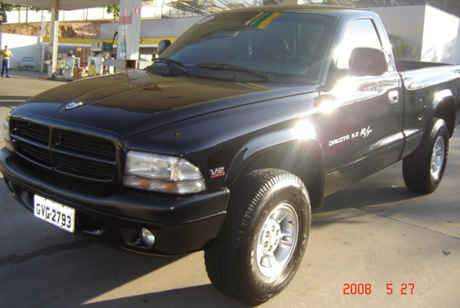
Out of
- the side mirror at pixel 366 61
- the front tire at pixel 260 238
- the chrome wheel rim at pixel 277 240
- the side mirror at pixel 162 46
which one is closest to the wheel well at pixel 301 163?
the front tire at pixel 260 238

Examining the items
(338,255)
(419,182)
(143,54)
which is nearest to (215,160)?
(338,255)

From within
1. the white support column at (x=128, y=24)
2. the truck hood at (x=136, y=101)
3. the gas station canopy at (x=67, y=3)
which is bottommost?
the truck hood at (x=136, y=101)

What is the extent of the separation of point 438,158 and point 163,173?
4005mm

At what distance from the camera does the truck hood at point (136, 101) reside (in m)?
2.40

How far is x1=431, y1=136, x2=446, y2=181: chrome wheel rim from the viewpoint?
16.7ft

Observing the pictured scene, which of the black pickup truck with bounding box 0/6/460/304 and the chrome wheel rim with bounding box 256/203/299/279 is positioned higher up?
the black pickup truck with bounding box 0/6/460/304

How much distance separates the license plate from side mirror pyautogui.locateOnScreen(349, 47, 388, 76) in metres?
2.18

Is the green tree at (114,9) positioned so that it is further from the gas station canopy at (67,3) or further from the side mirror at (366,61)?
the side mirror at (366,61)

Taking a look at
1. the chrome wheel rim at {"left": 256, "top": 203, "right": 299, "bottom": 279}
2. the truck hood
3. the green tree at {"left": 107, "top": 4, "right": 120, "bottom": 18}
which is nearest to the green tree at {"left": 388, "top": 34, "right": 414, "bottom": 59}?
the truck hood

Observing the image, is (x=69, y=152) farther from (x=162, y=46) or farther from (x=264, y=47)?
(x=162, y=46)

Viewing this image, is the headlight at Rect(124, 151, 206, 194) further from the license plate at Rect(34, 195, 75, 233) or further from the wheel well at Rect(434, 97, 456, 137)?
the wheel well at Rect(434, 97, 456, 137)

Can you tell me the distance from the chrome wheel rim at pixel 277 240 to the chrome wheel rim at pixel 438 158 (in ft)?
9.26

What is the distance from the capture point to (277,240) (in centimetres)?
283

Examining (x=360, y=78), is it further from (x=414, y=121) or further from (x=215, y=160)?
(x=215, y=160)
